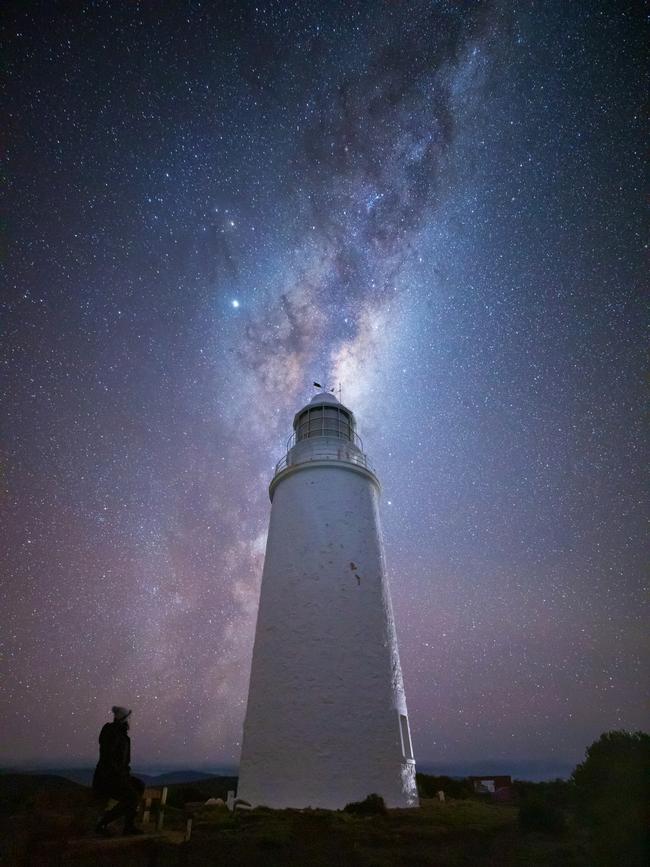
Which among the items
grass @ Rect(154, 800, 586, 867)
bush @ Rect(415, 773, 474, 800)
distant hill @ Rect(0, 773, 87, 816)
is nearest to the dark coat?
grass @ Rect(154, 800, 586, 867)

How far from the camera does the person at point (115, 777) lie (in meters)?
6.23

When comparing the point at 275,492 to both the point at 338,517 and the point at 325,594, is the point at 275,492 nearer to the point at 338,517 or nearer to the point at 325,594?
the point at 338,517

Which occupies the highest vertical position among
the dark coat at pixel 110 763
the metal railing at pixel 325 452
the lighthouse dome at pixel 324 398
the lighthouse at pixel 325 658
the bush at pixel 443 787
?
the lighthouse dome at pixel 324 398

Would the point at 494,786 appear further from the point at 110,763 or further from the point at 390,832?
the point at 110,763

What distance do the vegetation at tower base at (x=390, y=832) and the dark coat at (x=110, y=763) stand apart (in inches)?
25.9

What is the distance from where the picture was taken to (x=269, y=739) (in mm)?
12539

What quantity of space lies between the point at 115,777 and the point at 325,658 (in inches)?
300

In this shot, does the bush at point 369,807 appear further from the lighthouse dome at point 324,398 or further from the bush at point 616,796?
the lighthouse dome at point 324,398

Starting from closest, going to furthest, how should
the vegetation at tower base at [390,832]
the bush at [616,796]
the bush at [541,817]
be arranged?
the bush at [616,796]
the vegetation at tower base at [390,832]
the bush at [541,817]

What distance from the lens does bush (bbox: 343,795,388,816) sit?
35.9 ft

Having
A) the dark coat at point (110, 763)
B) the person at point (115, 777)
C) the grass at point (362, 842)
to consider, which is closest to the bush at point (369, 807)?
the grass at point (362, 842)

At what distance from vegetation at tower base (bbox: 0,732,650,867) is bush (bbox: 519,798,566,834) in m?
0.02

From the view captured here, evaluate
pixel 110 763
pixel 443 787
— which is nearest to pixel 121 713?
pixel 110 763

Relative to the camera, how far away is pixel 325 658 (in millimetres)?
13086
